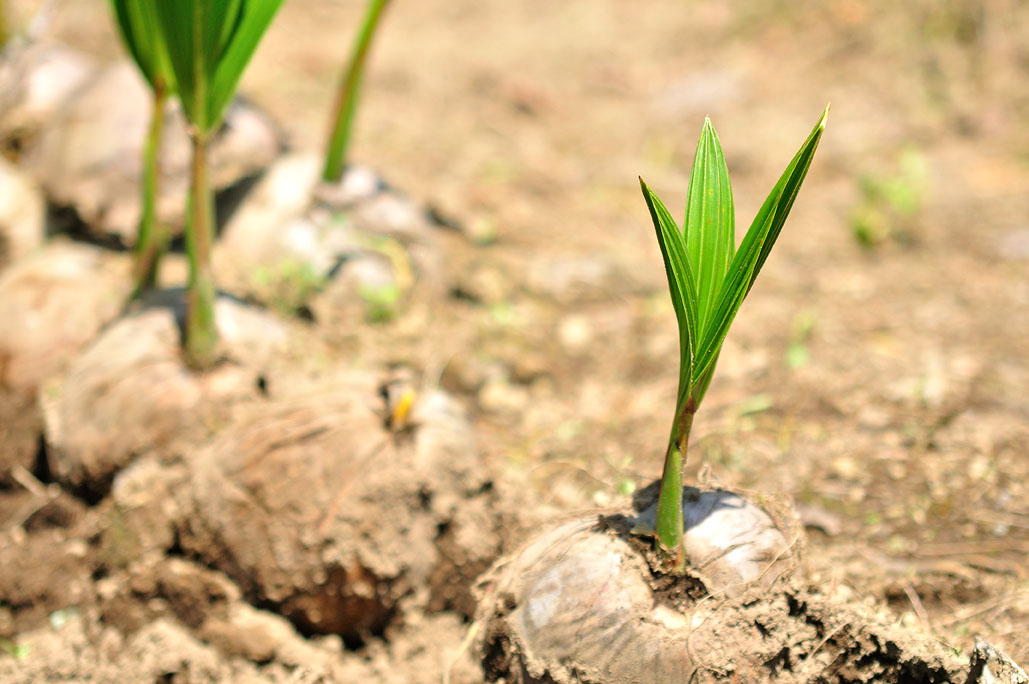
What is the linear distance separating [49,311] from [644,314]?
174 centimetres

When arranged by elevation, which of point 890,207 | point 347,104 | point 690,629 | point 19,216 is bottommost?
point 19,216

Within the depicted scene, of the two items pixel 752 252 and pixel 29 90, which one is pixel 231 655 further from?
pixel 29 90

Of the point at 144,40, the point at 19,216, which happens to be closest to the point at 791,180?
the point at 144,40

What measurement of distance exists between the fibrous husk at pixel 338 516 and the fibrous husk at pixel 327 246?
0.71 meters

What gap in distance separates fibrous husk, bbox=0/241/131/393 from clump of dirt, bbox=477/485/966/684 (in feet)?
4.59

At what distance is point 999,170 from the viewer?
3449 mm

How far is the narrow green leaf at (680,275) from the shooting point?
1.08 m

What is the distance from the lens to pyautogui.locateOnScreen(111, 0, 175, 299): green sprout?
65.6 inches

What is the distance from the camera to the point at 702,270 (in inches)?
45.4

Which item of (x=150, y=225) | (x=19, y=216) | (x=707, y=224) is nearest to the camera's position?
(x=707, y=224)

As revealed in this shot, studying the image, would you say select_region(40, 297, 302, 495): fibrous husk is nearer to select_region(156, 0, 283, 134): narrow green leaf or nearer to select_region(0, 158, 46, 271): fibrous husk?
select_region(156, 0, 283, 134): narrow green leaf

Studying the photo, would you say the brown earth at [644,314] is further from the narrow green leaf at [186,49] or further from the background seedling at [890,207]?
the narrow green leaf at [186,49]

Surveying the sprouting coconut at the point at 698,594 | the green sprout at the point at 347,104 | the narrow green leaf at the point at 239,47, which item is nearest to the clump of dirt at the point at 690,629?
the sprouting coconut at the point at 698,594

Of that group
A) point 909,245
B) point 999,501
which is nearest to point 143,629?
point 999,501
